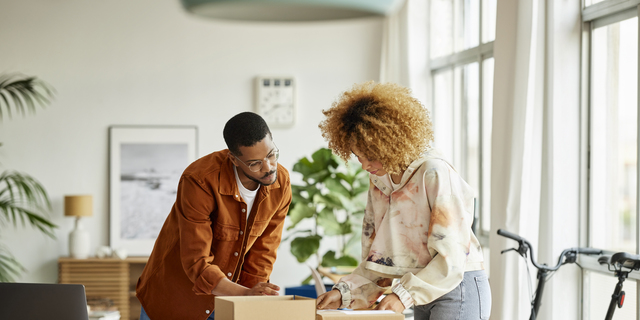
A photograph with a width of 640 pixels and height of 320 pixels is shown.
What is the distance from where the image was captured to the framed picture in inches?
191

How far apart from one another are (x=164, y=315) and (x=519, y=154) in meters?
1.92

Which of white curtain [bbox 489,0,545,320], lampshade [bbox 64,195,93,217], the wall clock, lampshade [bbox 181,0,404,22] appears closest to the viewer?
lampshade [bbox 181,0,404,22]

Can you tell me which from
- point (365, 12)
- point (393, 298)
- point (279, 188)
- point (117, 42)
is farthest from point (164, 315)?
point (117, 42)

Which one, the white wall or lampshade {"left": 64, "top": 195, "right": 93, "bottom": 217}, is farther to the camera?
the white wall

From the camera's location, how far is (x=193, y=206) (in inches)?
72.4

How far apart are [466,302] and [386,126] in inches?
20.2

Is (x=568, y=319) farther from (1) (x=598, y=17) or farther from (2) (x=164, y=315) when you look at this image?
(2) (x=164, y=315)

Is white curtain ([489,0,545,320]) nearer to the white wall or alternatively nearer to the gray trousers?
the gray trousers

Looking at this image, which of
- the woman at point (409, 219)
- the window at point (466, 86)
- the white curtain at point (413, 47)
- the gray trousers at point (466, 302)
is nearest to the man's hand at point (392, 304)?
the woman at point (409, 219)

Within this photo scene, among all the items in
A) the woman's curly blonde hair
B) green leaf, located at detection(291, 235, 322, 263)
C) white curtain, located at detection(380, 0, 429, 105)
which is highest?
white curtain, located at detection(380, 0, 429, 105)

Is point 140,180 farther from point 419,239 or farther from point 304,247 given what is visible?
point 419,239

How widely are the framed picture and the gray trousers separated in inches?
145

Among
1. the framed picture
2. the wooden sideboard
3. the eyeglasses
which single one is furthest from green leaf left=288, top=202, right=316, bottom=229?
the eyeglasses

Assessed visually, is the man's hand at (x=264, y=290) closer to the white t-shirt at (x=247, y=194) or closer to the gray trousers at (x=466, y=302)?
the white t-shirt at (x=247, y=194)
